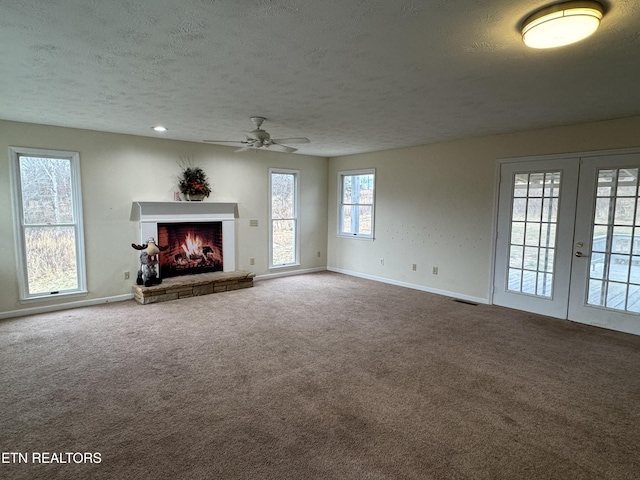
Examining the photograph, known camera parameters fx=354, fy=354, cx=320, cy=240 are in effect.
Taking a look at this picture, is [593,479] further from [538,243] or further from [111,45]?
[111,45]

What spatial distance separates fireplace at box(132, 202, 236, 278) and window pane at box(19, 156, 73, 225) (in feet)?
2.86

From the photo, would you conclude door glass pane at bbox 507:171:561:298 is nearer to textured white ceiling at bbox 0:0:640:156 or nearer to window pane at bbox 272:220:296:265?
textured white ceiling at bbox 0:0:640:156

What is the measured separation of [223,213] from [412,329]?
3.73m

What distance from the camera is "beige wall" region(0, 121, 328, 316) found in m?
4.45

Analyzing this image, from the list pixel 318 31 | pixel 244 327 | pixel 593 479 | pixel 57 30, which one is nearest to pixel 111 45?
pixel 57 30

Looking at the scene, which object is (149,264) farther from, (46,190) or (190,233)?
(46,190)

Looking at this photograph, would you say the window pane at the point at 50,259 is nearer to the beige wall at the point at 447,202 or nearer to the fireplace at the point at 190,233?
the fireplace at the point at 190,233

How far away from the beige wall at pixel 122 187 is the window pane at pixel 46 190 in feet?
0.59

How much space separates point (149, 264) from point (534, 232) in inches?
215

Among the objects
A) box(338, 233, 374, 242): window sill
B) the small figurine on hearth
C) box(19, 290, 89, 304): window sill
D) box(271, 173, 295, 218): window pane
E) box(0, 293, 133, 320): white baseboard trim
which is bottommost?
box(0, 293, 133, 320): white baseboard trim

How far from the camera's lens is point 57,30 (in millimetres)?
2076

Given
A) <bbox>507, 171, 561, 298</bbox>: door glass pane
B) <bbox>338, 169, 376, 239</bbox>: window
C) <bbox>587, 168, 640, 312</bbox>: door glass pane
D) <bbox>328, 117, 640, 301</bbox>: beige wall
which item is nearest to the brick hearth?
<bbox>338, 169, 376, 239</bbox>: window

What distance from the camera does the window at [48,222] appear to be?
4504mm

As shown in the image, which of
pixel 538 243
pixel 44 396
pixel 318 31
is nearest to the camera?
pixel 318 31
